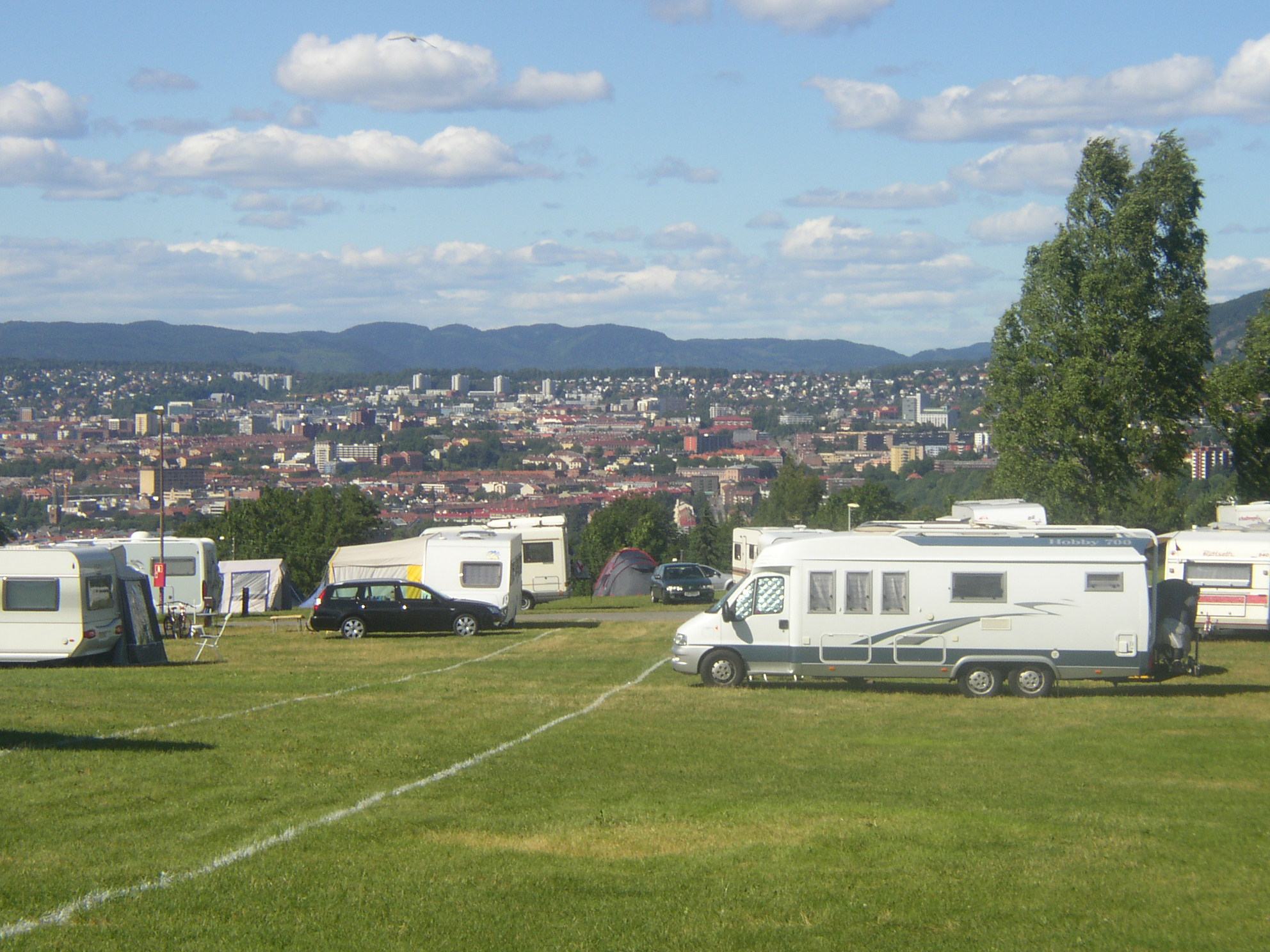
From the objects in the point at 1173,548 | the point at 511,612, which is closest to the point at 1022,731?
the point at 1173,548

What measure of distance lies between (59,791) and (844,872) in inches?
231

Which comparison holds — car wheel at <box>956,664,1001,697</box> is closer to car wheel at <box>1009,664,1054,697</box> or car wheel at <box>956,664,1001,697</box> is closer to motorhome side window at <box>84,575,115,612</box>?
car wheel at <box>1009,664,1054,697</box>

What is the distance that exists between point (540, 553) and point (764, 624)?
2329 cm

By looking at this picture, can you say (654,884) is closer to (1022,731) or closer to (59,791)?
(59,791)

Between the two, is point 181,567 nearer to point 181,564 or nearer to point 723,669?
point 181,564

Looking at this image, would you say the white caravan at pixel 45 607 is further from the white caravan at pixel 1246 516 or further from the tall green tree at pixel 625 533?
the tall green tree at pixel 625 533

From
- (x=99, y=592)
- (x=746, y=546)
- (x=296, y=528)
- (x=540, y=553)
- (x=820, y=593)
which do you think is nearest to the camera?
(x=820, y=593)

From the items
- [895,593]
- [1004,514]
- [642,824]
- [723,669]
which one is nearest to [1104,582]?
[895,593]

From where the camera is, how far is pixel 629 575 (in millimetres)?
47969

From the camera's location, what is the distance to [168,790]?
9.34 m

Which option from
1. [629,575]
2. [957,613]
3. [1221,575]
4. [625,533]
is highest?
[957,613]

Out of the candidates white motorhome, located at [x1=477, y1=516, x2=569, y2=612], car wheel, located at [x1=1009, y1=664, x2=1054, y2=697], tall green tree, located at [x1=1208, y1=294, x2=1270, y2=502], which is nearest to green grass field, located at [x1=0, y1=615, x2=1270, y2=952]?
car wheel, located at [x1=1009, y1=664, x2=1054, y2=697]

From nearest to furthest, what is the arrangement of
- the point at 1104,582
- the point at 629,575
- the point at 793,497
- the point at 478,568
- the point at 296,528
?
the point at 1104,582, the point at 478,568, the point at 629,575, the point at 296,528, the point at 793,497

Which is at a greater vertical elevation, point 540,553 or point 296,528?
point 540,553
